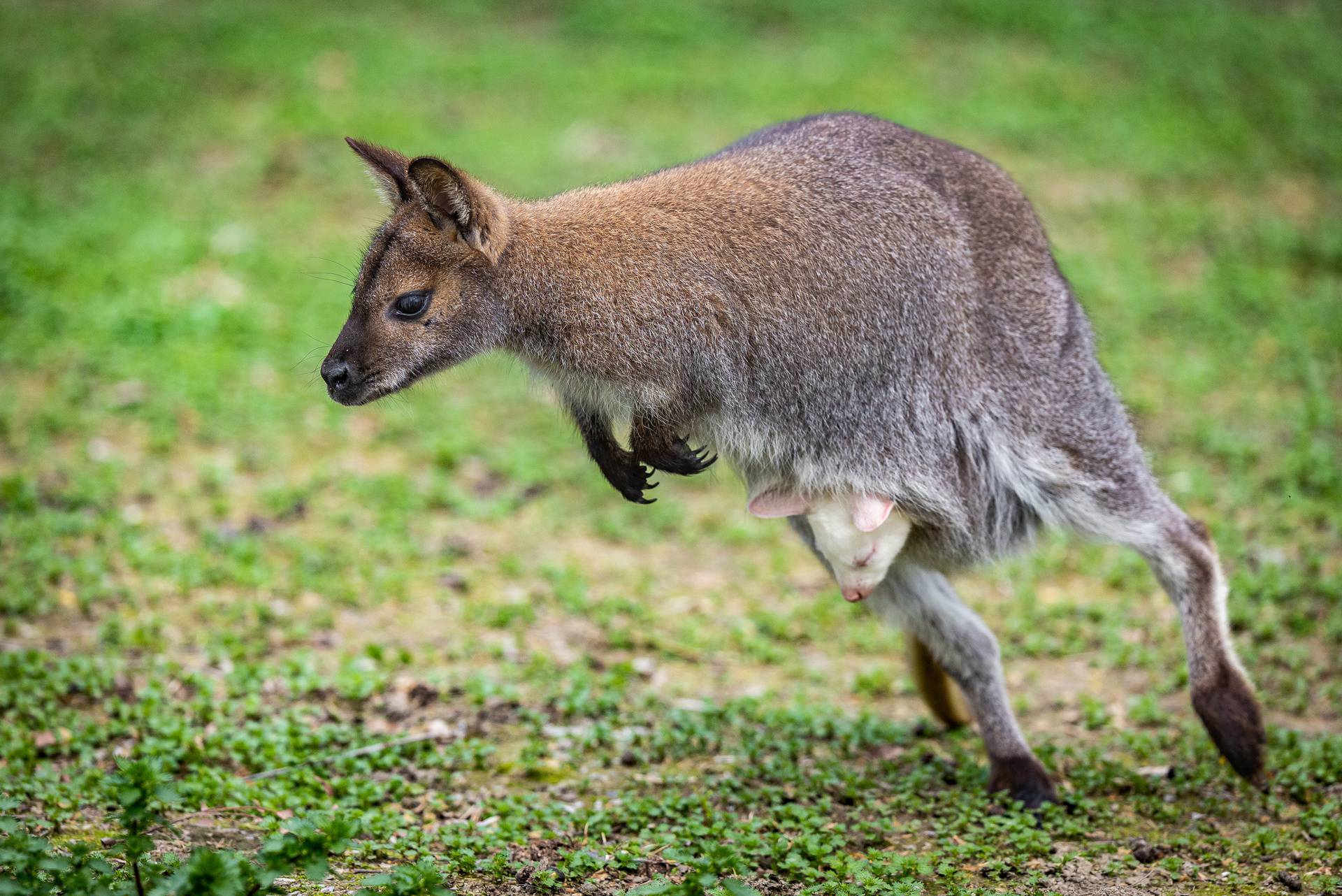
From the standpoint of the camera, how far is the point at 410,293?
426 centimetres

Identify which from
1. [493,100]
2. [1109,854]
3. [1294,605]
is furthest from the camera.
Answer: [493,100]

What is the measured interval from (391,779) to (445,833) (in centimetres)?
50

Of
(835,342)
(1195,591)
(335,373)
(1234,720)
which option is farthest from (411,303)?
(1234,720)

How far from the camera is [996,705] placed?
15.9 feet

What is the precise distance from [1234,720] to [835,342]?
74.3 inches

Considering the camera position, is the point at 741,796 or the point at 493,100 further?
the point at 493,100

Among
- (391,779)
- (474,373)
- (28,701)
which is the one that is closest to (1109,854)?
(391,779)

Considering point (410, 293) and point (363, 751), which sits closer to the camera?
point (410, 293)

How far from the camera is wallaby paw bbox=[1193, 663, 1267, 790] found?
4566mm

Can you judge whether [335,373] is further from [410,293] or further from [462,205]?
[462,205]

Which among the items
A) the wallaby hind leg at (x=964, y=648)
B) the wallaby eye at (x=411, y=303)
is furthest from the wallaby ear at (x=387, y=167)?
the wallaby hind leg at (x=964, y=648)

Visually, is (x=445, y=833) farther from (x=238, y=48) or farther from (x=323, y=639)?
(x=238, y=48)

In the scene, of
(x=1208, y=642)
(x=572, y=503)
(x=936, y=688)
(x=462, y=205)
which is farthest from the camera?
(x=572, y=503)

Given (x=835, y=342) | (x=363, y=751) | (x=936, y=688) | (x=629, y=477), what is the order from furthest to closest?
(x=936, y=688), (x=363, y=751), (x=629, y=477), (x=835, y=342)
